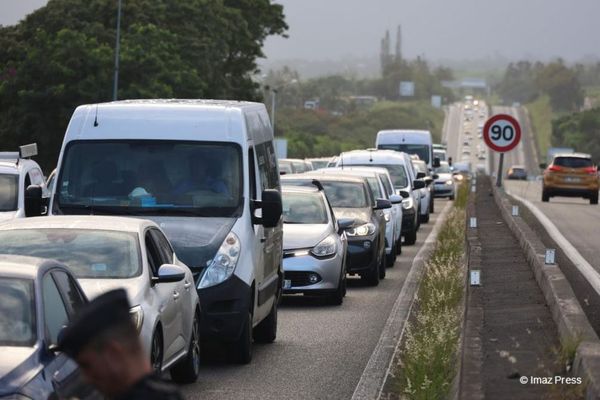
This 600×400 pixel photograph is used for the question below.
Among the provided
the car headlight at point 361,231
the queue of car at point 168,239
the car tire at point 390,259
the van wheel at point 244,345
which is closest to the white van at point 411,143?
A: the car tire at point 390,259

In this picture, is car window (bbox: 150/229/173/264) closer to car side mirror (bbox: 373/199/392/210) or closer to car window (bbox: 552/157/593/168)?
car side mirror (bbox: 373/199/392/210)

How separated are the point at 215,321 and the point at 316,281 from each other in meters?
6.01

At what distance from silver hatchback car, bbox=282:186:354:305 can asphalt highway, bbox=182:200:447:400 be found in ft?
0.80

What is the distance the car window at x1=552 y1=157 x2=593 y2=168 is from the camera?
56.7 metres

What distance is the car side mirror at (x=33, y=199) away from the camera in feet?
47.3

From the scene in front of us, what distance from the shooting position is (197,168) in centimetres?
1427

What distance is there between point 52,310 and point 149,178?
5838 millimetres

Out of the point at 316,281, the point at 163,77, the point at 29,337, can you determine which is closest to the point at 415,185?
the point at 316,281

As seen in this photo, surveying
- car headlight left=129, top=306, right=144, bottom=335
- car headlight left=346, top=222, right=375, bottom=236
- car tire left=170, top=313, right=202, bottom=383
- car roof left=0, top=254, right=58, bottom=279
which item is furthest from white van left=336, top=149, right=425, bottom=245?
car roof left=0, top=254, right=58, bottom=279

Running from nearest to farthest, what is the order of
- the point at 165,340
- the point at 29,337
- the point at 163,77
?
the point at 29,337 → the point at 165,340 → the point at 163,77

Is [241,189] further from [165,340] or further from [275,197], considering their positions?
[165,340]

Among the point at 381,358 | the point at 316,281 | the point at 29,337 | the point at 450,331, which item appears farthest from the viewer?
the point at 316,281

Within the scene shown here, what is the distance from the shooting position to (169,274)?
35.7 feet

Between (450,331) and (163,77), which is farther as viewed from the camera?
(163,77)
